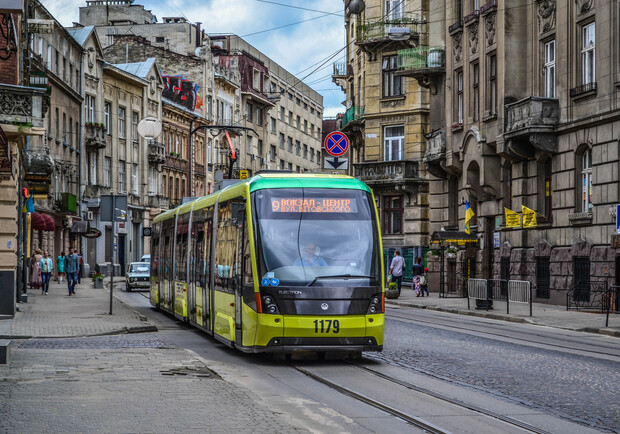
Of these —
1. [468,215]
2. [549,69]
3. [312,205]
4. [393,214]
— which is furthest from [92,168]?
[312,205]

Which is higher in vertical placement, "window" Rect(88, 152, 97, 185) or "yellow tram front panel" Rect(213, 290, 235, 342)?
"window" Rect(88, 152, 97, 185)

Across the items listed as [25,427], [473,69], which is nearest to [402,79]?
[473,69]

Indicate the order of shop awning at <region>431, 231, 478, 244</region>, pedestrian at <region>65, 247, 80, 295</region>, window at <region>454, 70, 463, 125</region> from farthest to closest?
1. window at <region>454, 70, 463, 125</region>
2. shop awning at <region>431, 231, 478, 244</region>
3. pedestrian at <region>65, 247, 80, 295</region>

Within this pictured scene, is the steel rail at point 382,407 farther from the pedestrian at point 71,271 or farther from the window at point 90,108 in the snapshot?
the window at point 90,108

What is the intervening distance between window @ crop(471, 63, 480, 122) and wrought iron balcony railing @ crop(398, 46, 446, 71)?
390 cm

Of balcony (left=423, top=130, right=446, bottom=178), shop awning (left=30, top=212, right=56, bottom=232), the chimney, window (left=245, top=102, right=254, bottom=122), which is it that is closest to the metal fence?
balcony (left=423, top=130, right=446, bottom=178)

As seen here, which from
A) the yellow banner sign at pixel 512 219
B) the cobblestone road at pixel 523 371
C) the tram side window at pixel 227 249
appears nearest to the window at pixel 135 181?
the yellow banner sign at pixel 512 219

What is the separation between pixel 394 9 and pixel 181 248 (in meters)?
33.6

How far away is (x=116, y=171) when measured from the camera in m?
67.1

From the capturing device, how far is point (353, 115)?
187 ft

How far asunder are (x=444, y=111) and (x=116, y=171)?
29.1m

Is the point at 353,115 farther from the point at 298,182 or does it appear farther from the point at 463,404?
the point at 463,404

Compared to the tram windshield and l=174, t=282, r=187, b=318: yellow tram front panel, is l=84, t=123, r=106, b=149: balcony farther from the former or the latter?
the tram windshield

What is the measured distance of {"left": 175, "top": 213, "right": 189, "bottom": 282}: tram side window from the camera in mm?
22375
